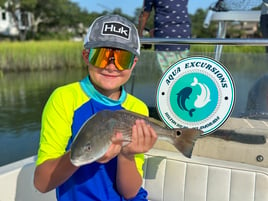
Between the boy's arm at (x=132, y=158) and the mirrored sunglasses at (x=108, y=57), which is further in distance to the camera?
the mirrored sunglasses at (x=108, y=57)

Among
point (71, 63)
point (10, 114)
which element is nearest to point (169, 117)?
point (10, 114)

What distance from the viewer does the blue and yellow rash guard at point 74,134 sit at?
179cm

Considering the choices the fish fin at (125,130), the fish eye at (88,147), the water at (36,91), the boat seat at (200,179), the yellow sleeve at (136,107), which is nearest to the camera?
the fish eye at (88,147)

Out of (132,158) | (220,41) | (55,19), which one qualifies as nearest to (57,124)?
(132,158)

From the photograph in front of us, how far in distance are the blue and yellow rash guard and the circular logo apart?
2.94 ft

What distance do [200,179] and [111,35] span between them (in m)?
1.28

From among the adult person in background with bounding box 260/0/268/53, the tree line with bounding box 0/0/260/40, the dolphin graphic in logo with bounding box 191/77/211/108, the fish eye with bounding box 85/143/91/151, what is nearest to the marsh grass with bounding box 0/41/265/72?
the adult person in background with bounding box 260/0/268/53

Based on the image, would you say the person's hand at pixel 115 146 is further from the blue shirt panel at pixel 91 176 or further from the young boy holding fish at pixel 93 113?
the blue shirt panel at pixel 91 176

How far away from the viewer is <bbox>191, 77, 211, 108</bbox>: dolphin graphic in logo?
8.71 feet

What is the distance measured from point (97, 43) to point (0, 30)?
5362 cm

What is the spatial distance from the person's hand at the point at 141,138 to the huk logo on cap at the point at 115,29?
1.43ft

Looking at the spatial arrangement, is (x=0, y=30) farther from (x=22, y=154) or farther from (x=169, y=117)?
(x=169, y=117)

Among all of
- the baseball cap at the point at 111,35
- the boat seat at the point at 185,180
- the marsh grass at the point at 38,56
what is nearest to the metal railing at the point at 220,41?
the boat seat at the point at 185,180

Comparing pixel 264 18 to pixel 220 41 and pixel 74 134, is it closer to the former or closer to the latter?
pixel 220 41
